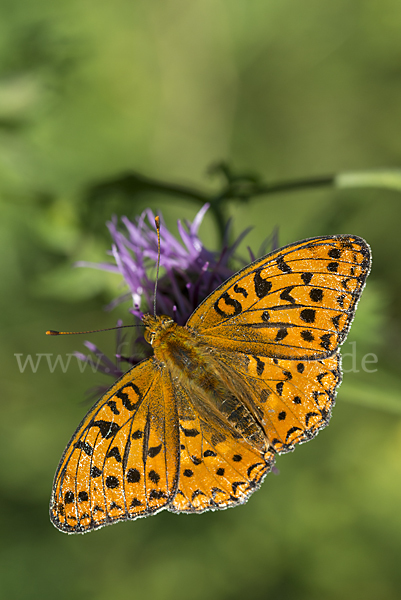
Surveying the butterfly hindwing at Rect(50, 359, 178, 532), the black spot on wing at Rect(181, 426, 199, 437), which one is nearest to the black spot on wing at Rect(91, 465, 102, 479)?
the butterfly hindwing at Rect(50, 359, 178, 532)

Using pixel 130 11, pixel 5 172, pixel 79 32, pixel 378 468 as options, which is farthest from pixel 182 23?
pixel 378 468

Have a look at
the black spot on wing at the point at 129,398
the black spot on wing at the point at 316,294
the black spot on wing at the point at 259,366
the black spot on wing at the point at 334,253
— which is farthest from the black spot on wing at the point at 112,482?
the black spot on wing at the point at 334,253

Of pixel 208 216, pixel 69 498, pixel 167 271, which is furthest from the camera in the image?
pixel 208 216

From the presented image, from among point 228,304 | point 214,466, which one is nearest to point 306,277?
point 228,304

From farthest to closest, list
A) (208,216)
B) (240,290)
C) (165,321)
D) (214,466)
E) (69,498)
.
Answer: (208,216) → (165,321) → (240,290) → (214,466) → (69,498)

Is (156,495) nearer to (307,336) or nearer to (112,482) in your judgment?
(112,482)

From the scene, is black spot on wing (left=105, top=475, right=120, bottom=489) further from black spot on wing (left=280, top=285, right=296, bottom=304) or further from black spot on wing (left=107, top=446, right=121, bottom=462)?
black spot on wing (left=280, top=285, right=296, bottom=304)

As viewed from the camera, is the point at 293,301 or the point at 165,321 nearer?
the point at 293,301
